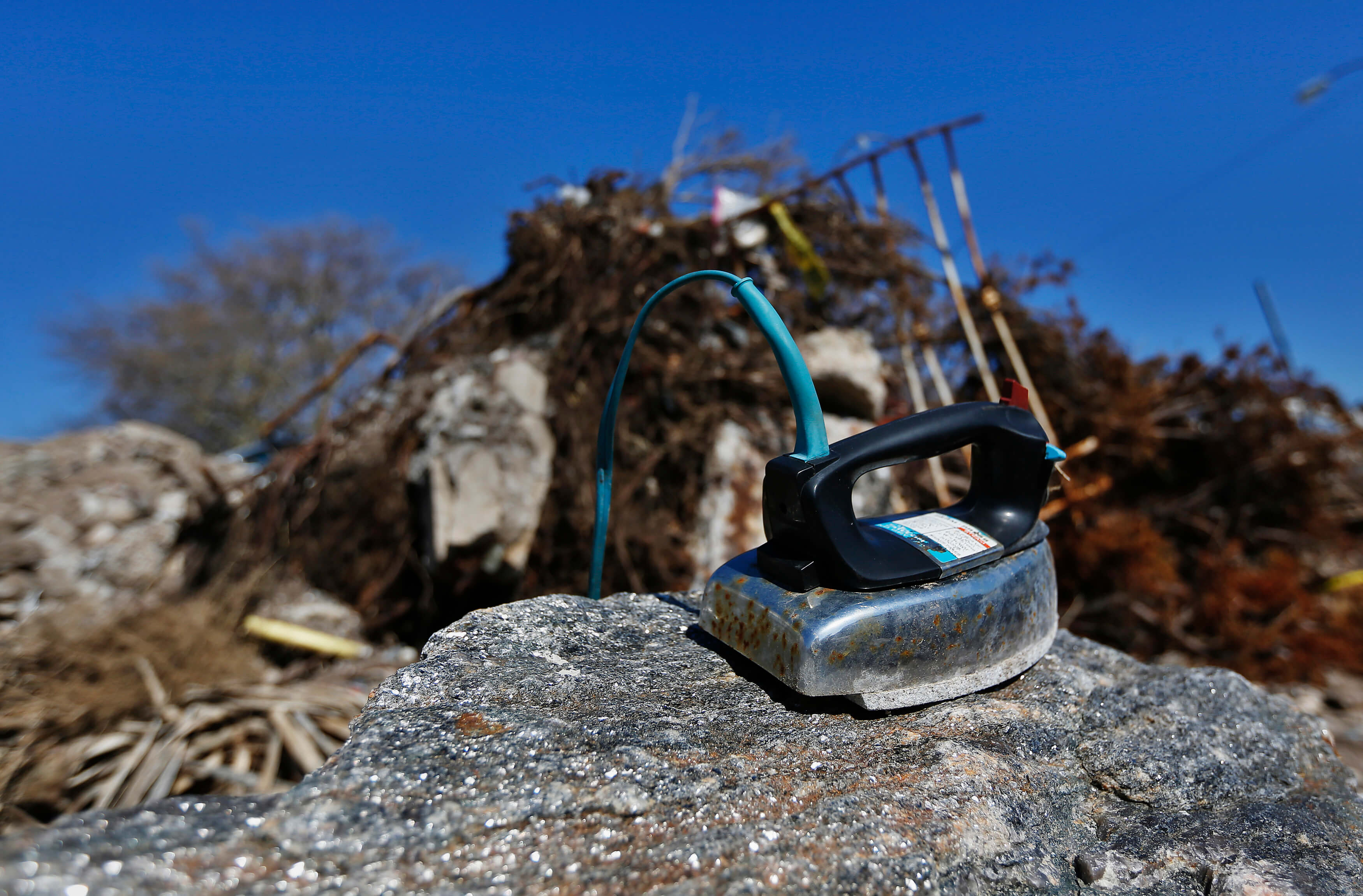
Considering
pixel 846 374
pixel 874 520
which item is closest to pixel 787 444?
pixel 846 374

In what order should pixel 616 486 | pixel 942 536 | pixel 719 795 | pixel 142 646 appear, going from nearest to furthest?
pixel 719 795
pixel 942 536
pixel 142 646
pixel 616 486

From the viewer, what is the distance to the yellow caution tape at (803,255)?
3.90m

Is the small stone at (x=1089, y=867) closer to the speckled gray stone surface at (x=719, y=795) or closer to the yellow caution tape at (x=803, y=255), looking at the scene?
the speckled gray stone surface at (x=719, y=795)

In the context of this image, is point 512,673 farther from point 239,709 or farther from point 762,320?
point 239,709

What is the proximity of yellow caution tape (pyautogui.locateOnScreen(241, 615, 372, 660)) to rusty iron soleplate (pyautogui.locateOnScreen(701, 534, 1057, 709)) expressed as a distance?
2.45m

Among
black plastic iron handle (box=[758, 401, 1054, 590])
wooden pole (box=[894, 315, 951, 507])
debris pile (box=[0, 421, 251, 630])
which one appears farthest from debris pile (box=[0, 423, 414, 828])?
wooden pole (box=[894, 315, 951, 507])

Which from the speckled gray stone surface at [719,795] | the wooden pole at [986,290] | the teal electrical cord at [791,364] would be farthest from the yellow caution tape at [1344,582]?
the teal electrical cord at [791,364]

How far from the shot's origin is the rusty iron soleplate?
3.51 ft

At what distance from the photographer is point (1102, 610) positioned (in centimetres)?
399

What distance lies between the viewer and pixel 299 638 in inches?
124

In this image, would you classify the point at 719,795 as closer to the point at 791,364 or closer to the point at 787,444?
the point at 791,364

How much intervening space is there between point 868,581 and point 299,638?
282 cm

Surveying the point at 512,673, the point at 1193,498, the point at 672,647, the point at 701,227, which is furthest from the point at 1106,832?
the point at 1193,498

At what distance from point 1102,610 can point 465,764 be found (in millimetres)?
4016
